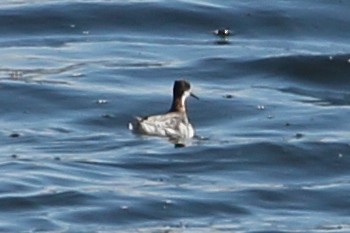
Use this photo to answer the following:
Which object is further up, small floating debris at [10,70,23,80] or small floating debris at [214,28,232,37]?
small floating debris at [214,28,232,37]

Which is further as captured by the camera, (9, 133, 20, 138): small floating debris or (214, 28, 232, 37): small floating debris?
(214, 28, 232, 37): small floating debris

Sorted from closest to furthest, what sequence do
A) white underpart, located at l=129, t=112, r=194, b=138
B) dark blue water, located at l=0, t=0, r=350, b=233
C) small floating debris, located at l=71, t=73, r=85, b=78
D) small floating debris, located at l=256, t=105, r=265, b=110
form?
dark blue water, located at l=0, t=0, r=350, b=233 < white underpart, located at l=129, t=112, r=194, b=138 < small floating debris, located at l=256, t=105, r=265, b=110 < small floating debris, located at l=71, t=73, r=85, b=78

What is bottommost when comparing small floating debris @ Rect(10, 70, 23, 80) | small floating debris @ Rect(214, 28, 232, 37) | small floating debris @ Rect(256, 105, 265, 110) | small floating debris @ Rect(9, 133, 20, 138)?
small floating debris @ Rect(9, 133, 20, 138)

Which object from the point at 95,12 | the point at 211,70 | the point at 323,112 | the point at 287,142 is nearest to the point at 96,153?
the point at 287,142

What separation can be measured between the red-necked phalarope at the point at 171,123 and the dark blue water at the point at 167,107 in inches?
6.3

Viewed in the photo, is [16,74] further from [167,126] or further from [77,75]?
[167,126]

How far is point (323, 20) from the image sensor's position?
2725cm

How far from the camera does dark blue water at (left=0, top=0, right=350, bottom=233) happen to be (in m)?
16.4

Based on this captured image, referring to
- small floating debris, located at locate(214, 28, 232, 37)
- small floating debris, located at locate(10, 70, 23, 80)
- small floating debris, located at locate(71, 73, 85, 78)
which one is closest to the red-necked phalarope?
small floating debris, located at locate(71, 73, 85, 78)

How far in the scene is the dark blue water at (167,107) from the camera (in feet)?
53.8

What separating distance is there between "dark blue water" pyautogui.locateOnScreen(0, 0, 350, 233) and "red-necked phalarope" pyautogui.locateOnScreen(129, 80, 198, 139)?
16 centimetres

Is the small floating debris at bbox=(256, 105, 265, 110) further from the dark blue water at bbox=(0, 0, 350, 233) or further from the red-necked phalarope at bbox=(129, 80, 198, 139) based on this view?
the red-necked phalarope at bbox=(129, 80, 198, 139)

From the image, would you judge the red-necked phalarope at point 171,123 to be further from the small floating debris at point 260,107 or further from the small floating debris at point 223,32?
the small floating debris at point 223,32

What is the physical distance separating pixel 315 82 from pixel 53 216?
8.49 metres
